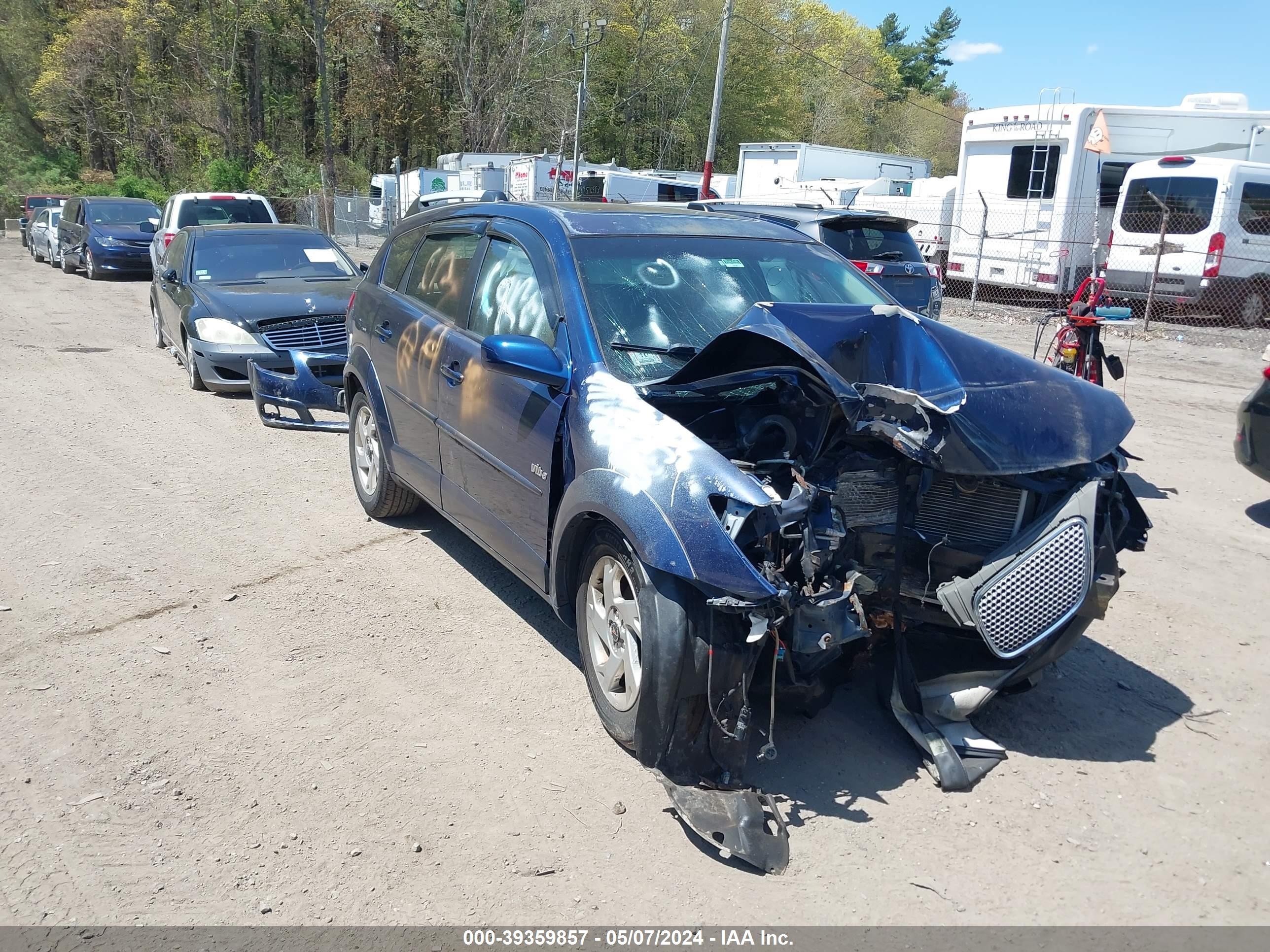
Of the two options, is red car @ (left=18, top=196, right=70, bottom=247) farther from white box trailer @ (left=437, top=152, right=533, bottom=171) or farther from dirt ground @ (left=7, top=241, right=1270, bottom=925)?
dirt ground @ (left=7, top=241, right=1270, bottom=925)

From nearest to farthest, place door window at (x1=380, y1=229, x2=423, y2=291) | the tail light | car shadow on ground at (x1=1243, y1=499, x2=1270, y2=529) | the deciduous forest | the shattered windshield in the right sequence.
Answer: the shattered windshield, door window at (x1=380, y1=229, x2=423, y2=291), car shadow on ground at (x1=1243, y1=499, x2=1270, y2=529), the tail light, the deciduous forest

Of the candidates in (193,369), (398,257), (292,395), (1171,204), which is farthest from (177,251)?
(1171,204)

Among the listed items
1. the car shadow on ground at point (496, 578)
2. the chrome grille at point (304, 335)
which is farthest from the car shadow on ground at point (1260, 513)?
the chrome grille at point (304, 335)

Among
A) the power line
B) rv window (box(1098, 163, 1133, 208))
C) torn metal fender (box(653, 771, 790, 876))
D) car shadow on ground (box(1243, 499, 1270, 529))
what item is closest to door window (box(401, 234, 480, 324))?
torn metal fender (box(653, 771, 790, 876))

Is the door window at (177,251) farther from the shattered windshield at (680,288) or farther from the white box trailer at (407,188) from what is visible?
the white box trailer at (407,188)

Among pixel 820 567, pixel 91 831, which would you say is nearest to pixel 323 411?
pixel 91 831

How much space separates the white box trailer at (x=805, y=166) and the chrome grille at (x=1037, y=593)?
22366 mm

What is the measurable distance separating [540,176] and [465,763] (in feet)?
95.2

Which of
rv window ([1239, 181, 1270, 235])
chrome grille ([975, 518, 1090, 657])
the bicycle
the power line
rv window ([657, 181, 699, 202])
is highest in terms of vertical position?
the power line

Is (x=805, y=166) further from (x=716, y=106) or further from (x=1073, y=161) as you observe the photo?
(x=1073, y=161)

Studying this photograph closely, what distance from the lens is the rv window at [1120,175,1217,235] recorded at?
15.4 m

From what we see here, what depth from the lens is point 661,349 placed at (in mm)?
3967

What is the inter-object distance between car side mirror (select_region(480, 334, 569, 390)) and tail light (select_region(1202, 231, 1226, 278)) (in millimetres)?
14636

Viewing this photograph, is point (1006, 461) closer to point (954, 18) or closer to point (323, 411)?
point (323, 411)
